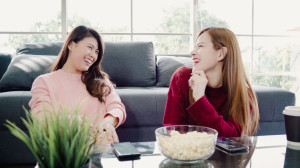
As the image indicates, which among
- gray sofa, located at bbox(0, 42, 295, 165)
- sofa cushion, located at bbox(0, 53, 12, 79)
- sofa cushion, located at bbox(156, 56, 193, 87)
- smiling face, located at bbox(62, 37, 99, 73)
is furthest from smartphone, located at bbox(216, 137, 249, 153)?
sofa cushion, located at bbox(0, 53, 12, 79)

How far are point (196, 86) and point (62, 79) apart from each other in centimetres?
78

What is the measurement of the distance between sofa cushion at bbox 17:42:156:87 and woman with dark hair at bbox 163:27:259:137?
3.50ft

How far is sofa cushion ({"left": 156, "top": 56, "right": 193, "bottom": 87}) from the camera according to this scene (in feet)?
8.41

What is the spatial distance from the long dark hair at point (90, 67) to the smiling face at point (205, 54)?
22.3 inches

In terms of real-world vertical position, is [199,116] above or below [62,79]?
below

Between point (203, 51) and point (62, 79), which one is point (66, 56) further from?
point (203, 51)

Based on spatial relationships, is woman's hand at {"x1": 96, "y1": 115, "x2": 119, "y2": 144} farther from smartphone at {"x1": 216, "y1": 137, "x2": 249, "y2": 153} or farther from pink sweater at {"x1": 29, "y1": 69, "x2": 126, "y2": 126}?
smartphone at {"x1": 216, "y1": 137, "x2": 249, "y2": 153}

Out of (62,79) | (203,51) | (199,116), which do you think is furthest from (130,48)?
(199,116)

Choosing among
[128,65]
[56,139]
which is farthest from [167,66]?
[56,139]

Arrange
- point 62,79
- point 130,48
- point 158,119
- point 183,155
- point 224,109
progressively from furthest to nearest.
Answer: point 130,48 → point 158,119 → point 62,79 → point 224,109 → point 183,155

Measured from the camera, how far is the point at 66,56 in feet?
5.59

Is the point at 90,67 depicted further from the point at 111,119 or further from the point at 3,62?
the point at 3,62

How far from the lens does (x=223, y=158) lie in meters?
0.87

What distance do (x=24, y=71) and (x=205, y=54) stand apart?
1.52 meters
